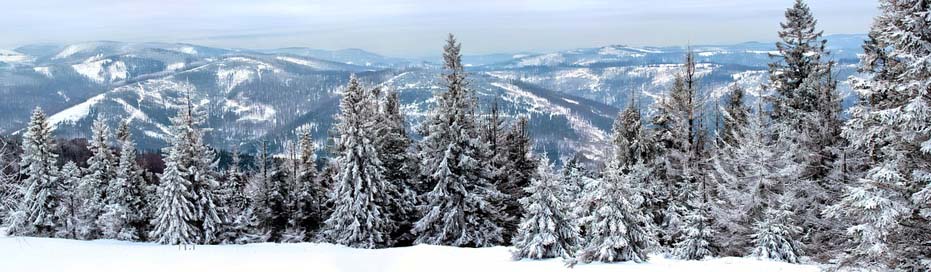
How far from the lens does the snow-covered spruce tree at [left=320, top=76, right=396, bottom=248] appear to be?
28.5 metres

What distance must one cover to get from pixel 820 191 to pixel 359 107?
2007 cm

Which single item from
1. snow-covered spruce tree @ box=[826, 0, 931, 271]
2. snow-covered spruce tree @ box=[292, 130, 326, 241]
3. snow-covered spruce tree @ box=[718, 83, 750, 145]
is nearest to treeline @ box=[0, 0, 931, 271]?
snow-covered spruce tree @ box=[826, 0, 931, 271]

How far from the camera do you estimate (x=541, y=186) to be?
16.6 meters

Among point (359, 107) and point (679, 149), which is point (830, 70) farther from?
point (359, 107)

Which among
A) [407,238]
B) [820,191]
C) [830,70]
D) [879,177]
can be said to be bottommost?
[407,238]

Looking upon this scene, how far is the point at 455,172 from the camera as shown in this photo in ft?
91.2

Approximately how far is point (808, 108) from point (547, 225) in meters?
13.6

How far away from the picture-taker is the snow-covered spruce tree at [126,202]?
3429 cm

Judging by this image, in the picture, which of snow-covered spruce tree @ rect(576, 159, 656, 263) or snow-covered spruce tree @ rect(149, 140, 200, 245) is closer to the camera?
snow-covered spruce tree @ rect(576, 159, 656, 263)

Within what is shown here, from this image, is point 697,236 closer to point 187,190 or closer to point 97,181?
point 187,190

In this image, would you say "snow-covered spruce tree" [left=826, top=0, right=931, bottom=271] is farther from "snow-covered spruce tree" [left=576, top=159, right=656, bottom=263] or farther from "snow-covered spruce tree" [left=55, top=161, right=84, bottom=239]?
"snow-covered spruce tree" [left=55, top=161, right=84, bottom=239]

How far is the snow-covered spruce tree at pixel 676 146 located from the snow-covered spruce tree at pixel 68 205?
116ft

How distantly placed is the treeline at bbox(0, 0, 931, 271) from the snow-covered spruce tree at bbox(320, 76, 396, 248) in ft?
0.33

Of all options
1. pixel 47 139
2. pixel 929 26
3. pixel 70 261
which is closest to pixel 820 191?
pixel 929 26
